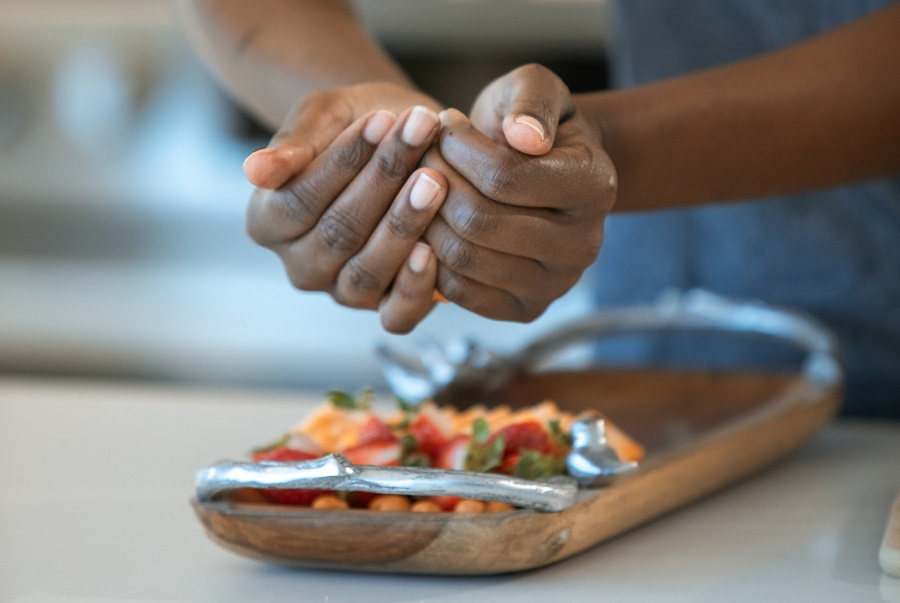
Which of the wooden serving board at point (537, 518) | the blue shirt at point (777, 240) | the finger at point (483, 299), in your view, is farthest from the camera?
the blue shirt at point (777, 240)

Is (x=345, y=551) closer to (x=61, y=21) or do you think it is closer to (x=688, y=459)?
(x=688, y=459)

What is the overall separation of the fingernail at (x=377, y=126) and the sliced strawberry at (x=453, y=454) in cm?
18

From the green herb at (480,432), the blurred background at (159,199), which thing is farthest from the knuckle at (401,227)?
the blurred background at (159,199)

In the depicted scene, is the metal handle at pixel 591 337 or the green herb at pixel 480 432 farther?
the metal handle at pixel 591 337

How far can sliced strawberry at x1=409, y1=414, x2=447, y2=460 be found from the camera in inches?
27.1

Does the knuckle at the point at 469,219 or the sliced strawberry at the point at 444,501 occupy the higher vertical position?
the knuckle at the point at 469,219

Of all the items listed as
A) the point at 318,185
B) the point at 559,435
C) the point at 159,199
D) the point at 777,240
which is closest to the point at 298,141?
the point at 318,185

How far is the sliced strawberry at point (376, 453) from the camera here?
2.17ft

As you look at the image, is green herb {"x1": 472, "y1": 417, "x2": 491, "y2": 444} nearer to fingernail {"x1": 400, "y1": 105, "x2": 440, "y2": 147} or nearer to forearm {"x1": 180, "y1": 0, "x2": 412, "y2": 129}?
fingernail {"x1": 400, "y1": 105, "x2": 440, "y2": 147}

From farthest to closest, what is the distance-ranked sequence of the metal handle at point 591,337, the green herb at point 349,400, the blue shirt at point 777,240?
the blue shirt at point 777,240
the metal handle at point 591,337
the green herb at point 349,400

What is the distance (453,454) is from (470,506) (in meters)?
0.07

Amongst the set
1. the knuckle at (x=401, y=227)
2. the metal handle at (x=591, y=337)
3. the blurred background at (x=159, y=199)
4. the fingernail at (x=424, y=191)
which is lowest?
Answer: the knuckle at (x=401, y=227)

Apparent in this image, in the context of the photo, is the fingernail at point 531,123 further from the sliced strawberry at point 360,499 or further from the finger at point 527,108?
the sliced strawberry at point 360,499

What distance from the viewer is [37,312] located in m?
2.78
